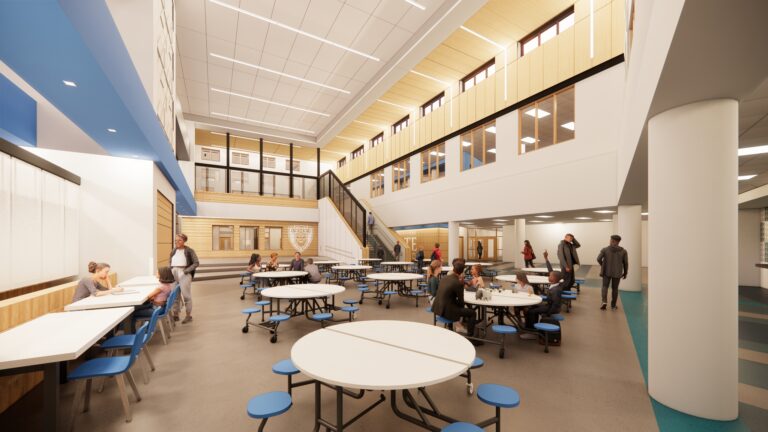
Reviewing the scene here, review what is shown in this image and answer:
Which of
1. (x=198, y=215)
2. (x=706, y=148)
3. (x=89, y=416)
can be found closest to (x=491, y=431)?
(x=706, y=148)

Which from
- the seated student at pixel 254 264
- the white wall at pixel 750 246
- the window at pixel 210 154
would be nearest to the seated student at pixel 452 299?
the seated student at pixel 254 264

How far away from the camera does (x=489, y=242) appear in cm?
2194

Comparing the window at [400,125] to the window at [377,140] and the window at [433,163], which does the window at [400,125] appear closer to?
the window at [377,140]

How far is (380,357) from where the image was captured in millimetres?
2123

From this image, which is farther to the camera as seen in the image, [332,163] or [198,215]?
[332,163]

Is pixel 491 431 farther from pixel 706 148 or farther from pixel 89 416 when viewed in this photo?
pixel 89 416

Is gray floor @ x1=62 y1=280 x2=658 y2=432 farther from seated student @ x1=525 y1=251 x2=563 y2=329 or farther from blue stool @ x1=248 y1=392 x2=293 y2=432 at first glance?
blue stool @ x1=248 y1=392 x2=293 y2=432

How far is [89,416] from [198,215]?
528 inches

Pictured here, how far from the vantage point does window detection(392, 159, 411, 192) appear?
1582cm

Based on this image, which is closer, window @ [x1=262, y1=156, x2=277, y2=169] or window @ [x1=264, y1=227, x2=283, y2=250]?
window @ [x1=264, y1=227, x2=283, y2=250]

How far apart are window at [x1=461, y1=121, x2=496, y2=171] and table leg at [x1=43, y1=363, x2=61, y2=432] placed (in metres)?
11.3

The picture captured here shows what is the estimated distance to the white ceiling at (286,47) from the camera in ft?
26.0

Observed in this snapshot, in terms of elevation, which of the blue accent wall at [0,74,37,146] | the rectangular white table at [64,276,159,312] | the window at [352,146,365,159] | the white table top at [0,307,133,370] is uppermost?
the window at [352,146,365,159]

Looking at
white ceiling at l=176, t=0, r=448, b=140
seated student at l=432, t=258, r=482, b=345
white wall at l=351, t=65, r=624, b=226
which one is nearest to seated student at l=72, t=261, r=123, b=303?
seated student at l=432, t=258, r=482, b=345
